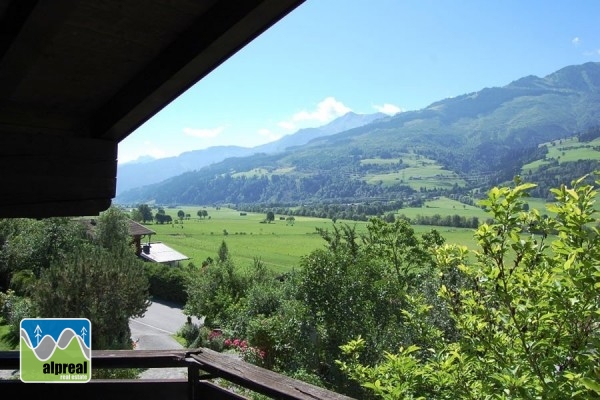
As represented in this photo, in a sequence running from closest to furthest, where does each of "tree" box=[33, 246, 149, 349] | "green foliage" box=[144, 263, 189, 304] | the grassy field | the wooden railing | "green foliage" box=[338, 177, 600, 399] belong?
"green foliage" box=[338, 177, 600, 399] < the wooden railing < "tree" box=[33, 246, 149, 349] < "green foliage" box=[144, 263, 189, 304] < the grassy field

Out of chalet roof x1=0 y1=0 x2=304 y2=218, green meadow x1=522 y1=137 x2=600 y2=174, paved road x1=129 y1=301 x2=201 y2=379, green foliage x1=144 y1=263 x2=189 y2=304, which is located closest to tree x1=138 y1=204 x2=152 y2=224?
green foliage x1=144 y1=263 x2=189 y2=304

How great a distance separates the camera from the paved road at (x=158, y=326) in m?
23.7

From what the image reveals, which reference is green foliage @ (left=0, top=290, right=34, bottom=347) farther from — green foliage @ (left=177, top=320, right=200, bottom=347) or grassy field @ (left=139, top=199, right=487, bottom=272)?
grassy field @ (left=139, top=199, right=487, bottom=272)

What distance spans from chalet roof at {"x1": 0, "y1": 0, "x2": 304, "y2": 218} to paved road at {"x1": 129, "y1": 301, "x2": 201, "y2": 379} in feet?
66.5

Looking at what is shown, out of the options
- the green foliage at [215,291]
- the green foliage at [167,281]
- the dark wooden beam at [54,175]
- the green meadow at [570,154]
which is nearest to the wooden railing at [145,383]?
the dark wooden beam at [54,175]

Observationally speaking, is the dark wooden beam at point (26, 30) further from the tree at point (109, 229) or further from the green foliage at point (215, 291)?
the tree at point (109, 229)

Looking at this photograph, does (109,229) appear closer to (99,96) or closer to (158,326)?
(158,326)

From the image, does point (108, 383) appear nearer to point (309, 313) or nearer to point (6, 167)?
point (6, 167)

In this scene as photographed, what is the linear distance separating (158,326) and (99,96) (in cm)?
2822

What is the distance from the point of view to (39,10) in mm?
1097

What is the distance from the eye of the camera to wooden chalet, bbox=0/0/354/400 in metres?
1.29

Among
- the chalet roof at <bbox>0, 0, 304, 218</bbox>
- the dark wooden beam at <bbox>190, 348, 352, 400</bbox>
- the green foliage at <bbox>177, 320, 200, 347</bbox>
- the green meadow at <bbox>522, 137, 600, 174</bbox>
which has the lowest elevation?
the green foliage at <bbox>177, 320, 200, 347</bbox>

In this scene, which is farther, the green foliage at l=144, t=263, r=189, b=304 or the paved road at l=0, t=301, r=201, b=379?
the green foliage at l=144, t=263, r=189, b=304

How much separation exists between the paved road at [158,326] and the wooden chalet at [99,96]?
65.7ft
